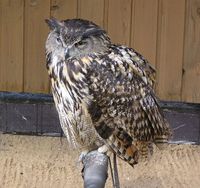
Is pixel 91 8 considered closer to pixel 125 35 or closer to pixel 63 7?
pixel 63 7

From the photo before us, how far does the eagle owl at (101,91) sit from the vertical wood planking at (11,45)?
161 cm

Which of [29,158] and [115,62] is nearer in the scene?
[115,62]

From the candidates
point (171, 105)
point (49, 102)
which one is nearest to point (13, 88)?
point (49, 102)

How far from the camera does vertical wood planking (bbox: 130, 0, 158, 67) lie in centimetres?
541

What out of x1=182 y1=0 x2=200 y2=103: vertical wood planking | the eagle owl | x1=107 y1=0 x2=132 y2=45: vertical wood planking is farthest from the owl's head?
x1=182 y1=0 x2=200 y2=103: vertical wood planking

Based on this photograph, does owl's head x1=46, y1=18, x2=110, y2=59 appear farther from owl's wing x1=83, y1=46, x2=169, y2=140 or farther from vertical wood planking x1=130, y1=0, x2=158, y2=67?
vertical wood planking x1=130, y1=0, x2=158, y2=67

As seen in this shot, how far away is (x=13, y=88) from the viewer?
18.1 feet

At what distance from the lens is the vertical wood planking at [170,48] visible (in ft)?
17.8

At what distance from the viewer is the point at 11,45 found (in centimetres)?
550

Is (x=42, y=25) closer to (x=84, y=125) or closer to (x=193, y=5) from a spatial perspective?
(x=193, y=5)

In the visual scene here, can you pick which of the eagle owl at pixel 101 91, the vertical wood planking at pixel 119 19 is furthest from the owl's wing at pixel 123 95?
the vertical wood planking at pixel 119 19

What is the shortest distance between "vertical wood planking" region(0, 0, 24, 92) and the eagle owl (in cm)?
161

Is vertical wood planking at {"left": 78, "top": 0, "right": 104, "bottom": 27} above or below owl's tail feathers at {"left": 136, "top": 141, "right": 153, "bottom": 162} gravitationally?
above

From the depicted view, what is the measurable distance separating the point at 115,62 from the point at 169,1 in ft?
5.81
